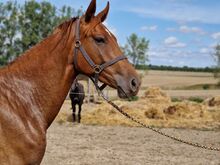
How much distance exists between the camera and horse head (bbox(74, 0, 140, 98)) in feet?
12.1

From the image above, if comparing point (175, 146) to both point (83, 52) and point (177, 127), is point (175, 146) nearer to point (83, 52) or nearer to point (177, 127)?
point (177, 127)

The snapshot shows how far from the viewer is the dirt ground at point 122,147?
9.18m

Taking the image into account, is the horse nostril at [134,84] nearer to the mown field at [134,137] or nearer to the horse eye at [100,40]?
the horse eye at [100,40]

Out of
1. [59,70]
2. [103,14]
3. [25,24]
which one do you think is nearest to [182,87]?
[25,24]

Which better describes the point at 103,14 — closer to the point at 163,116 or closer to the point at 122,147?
the point at 122,147

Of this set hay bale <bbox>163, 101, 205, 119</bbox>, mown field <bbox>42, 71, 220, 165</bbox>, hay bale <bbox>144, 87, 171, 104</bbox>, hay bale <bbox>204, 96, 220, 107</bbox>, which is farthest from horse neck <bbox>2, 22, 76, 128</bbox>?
hay bale <bbox>204, 96, 220, 107</bbox>

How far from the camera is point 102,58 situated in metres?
3.72

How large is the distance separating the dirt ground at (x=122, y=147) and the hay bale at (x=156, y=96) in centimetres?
761

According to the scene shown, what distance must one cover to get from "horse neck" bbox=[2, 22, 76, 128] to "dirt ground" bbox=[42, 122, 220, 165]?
5180 millimetres

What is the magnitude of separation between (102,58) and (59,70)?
40 centimetres

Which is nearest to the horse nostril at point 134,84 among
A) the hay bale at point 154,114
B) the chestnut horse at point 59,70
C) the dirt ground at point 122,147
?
the chestnut horse at point 59,70

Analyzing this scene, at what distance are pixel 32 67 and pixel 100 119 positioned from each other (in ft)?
44.7

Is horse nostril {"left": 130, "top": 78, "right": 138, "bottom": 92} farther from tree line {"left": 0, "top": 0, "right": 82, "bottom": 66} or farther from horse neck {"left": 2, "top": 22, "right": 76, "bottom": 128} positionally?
tree line {"left": 0, "top": 0, "right": 82, "bottom": 66}

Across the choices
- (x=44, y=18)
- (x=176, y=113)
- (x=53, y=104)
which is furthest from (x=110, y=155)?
(x=44, y=18)
